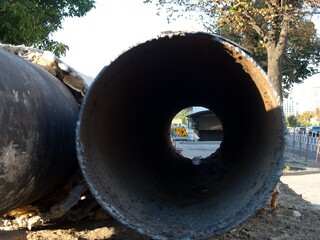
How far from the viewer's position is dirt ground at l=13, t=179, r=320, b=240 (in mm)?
4254

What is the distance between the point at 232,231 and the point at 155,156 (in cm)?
151

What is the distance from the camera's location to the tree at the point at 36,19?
8.59 meters

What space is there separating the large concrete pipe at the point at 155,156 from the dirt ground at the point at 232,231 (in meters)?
0.52

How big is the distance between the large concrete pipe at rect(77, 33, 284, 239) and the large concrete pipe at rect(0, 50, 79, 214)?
23 centimetres

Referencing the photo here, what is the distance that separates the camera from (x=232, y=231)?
446cm

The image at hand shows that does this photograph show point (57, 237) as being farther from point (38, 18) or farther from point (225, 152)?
point (38, 18)

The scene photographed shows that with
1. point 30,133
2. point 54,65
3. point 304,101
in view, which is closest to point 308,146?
point 54,65

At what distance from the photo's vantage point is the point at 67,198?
3.54m

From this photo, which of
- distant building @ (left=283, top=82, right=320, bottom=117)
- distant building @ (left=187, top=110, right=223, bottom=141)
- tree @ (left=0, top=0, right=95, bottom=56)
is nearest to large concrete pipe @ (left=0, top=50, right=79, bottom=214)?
tree @ (left=0, top=0, right=95, bottom=56)

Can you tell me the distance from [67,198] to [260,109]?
61.2 inches

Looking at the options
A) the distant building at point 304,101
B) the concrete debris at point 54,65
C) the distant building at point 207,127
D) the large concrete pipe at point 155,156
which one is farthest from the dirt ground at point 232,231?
A: the distant building at point 304,101

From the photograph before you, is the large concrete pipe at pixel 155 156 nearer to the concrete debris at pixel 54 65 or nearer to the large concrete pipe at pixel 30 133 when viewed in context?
the large concrete pipe at pixel 30 133

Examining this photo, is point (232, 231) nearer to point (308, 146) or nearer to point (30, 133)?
point (30, 133)

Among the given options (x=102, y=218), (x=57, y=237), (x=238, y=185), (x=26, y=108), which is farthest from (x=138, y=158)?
(x=26, y=108)
